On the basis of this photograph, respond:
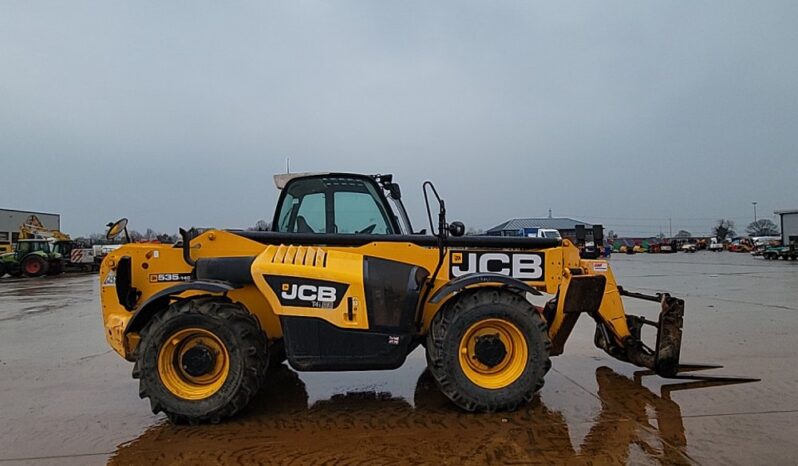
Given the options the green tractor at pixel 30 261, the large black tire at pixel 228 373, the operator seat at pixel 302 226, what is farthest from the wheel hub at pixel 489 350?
the green tractor at pixel 30 261

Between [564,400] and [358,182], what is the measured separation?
2832 millimetres

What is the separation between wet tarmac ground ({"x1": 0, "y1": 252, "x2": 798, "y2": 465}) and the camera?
12.4ft

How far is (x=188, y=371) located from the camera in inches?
175

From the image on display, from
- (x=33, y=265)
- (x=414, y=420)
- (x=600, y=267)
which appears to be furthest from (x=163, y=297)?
(x=33, y=265)

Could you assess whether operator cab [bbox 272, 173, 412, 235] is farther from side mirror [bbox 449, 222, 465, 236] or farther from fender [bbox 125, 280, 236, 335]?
fender [bbox 125, 280, 236, 335]

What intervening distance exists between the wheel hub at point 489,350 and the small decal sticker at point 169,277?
258 centimetres

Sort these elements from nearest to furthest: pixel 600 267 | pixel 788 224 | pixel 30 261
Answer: pixel 600 267 < pixel 30 261 < pixel 788 224

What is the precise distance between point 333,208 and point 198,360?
1.90 metres

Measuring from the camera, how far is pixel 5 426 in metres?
4.50

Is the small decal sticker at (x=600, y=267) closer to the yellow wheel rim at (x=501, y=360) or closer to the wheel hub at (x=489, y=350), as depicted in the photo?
the yellow wheel rim at (x=501, y=360)

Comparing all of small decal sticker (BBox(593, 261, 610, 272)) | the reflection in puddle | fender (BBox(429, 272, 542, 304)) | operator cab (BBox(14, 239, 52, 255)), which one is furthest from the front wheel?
small decal sticker (BBox(593, 261, 610, 272))

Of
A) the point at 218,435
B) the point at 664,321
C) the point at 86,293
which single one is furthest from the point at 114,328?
the point at 86,293

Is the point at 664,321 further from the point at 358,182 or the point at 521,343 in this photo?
the point at 358,182

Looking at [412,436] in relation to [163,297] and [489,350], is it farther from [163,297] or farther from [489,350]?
[163,297]
